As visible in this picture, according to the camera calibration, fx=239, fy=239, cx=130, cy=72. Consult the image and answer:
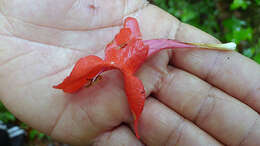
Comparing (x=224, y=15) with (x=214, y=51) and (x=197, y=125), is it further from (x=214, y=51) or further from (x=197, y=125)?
(x=197, y=125)

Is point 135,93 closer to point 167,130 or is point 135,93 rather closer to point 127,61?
point 127,61

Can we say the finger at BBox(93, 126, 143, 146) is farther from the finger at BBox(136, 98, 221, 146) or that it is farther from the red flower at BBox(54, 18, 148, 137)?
the red flower at BBox(54, 18, 148, 137)

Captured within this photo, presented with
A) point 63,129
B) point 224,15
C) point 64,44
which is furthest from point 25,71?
point 224,15

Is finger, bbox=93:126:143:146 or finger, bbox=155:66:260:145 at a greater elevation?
finger, bbox=155:66:260:145

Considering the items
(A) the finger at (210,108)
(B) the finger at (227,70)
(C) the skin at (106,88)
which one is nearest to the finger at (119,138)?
(C) the skin at (106,88)

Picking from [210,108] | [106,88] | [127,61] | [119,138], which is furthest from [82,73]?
[210,108]

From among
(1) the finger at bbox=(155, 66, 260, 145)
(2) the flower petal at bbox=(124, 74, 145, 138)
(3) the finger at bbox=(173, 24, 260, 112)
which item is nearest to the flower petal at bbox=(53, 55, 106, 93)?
(2) the flower petal at bbox=(124, 74, 145, 138)
